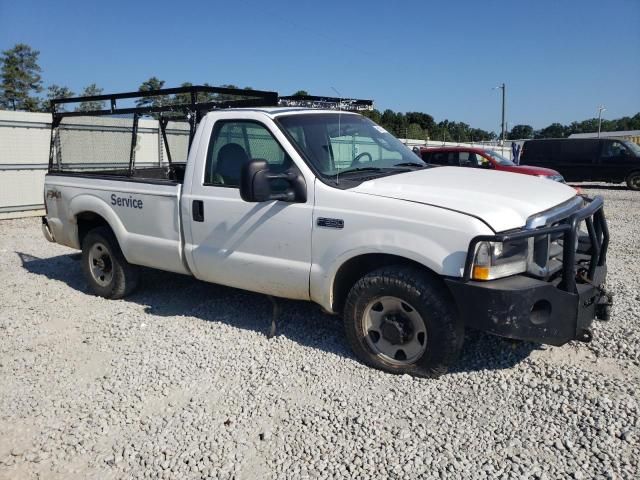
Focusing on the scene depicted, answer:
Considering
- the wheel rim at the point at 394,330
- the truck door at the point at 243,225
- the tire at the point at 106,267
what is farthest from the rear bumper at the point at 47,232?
the wheel rim at the point at 394,330

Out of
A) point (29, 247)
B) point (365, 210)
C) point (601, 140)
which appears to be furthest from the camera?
point (601, 140)

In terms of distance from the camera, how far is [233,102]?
4.81 meters

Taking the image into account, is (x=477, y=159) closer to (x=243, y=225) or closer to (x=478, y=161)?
(x=478, y=161)

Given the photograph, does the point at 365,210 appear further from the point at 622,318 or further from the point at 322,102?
the point at 622,318

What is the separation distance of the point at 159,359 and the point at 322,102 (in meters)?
2.90

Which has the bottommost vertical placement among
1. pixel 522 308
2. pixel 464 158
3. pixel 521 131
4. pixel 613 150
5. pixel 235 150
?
pixel 522 308

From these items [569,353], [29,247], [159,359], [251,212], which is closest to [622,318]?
[569,353]

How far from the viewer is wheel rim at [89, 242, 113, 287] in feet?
18.7

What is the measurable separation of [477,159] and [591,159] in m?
6.81

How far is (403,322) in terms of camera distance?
3645 millimetres

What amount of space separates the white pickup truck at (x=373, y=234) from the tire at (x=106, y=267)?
0.36m

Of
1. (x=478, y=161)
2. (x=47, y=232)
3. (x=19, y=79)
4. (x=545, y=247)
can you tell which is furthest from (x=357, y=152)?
(x=19, y=79)

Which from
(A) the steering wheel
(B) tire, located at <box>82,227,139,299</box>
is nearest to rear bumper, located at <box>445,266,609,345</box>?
(A) the steering wheel

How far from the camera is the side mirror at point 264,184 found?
12.0 ft
